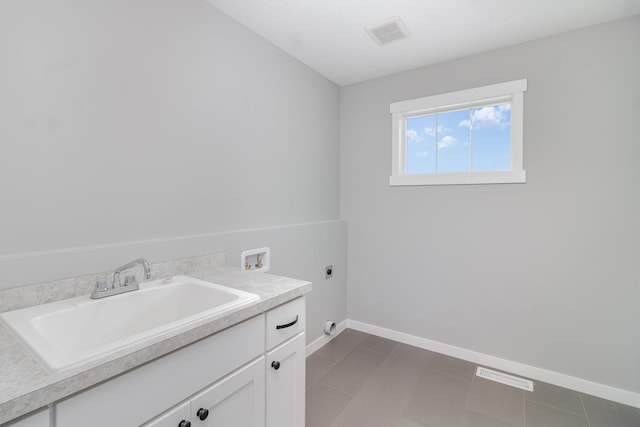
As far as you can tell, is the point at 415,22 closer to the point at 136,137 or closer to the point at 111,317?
the point at 136,137

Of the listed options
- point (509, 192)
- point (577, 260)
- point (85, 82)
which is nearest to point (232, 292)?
point (85, 82)

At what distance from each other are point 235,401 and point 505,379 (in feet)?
6.76

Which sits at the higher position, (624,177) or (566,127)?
(566,127)

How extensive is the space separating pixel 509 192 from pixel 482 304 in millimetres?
905

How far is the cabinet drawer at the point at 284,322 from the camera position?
119 cm

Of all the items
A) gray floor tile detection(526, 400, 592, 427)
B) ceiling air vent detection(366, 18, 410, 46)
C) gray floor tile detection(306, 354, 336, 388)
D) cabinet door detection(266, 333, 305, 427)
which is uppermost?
ceiling air vent detection(366, 18, 410, 46)

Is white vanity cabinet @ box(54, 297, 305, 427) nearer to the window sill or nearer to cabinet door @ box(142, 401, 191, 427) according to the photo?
cabinet door @ box(142, 401, 191, 427)

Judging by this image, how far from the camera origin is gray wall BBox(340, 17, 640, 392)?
1.91 m

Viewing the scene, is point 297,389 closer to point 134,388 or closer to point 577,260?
point 134,388

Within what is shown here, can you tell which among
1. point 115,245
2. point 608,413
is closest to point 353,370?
point 608,413

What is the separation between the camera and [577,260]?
6.68ft

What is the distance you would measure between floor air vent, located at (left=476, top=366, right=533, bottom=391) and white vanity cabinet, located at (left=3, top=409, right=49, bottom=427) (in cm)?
249

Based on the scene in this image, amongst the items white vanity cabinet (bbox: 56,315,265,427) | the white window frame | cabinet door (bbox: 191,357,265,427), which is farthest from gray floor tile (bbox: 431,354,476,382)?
white vanity cabinet (bbox: 56,315,265,427)

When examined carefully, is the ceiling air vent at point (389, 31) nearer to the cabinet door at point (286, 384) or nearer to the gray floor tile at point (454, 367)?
the cabinet door at point (286, 384)
